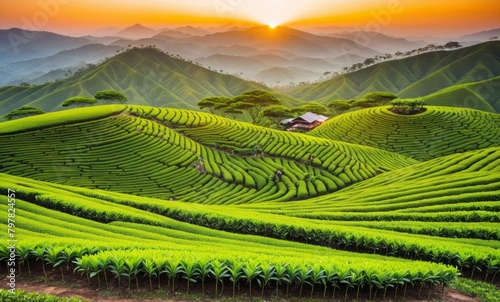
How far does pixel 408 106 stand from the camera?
335 feet

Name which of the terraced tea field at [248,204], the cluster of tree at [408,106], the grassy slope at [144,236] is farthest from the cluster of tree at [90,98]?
the cluster of tree at [408,106]

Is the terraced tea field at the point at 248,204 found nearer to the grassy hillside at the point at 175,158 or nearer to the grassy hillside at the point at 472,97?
the grassy hillside at the point at 175,158

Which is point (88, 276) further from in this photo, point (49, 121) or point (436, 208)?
point (49, 121)

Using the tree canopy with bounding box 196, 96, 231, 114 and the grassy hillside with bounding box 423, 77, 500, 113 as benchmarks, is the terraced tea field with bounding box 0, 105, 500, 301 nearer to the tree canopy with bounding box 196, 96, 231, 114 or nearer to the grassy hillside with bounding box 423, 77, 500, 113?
the tree canopy with bounding box 196, 96, 231, 114

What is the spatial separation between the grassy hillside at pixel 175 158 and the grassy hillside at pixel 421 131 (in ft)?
50.8

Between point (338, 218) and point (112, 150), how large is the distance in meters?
45.8

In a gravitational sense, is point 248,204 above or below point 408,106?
below

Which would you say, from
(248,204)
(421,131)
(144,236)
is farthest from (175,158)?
(421,131)

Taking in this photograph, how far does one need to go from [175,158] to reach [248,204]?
24063 millimetres

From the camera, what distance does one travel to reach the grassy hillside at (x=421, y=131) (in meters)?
85.3

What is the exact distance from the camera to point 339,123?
352 feet

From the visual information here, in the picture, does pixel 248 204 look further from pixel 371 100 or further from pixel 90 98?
pixel 371 100

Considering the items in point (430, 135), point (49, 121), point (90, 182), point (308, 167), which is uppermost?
point (430, 135)

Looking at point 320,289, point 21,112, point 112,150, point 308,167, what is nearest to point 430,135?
point 308,167
